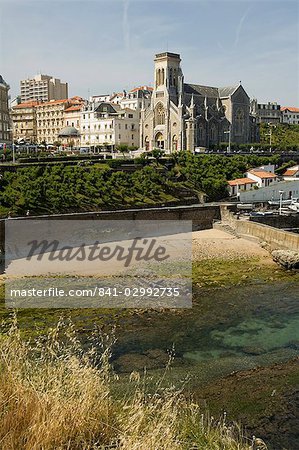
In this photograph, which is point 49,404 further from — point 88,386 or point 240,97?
point 240,97

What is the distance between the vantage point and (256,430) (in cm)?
1386

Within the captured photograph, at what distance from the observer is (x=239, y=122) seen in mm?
90000

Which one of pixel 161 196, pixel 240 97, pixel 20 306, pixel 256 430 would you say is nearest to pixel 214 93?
pixel 240 97

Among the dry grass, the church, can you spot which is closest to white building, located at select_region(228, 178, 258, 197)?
the church

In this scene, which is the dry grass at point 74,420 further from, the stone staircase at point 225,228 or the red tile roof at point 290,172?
the red tile roof at point 290,172

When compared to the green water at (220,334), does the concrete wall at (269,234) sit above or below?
above

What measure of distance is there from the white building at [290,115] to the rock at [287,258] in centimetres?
11900

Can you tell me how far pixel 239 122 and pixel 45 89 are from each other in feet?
261

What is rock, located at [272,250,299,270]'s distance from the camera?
3250cm

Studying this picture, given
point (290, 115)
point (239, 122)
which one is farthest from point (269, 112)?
point (239, 122)

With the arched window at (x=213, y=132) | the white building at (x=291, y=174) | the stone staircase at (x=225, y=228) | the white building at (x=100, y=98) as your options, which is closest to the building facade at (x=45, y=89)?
the white building at (x=100, y=98)

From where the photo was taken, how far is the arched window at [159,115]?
80938 millimetres

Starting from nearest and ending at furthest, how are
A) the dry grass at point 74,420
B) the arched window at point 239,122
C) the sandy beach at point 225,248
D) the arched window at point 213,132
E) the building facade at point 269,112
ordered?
the dry grass at point 74,420, the sandy beach at point 225,248, the arched window at point 213,132, the arched window at point 239,122, the building facade at point 269,112

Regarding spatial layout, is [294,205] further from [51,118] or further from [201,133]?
[51,118]
